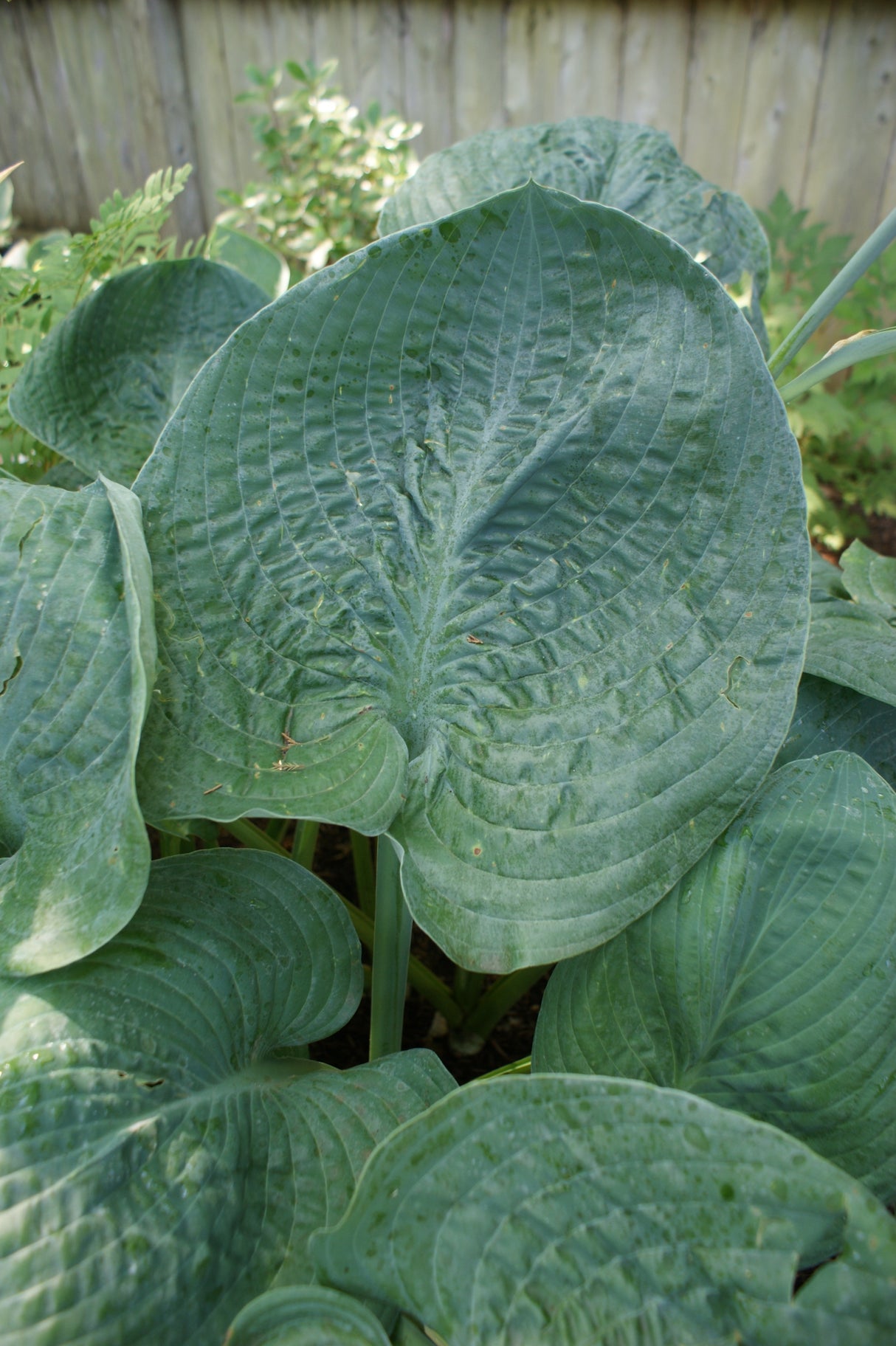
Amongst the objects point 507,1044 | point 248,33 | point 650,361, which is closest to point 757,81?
point 248,33

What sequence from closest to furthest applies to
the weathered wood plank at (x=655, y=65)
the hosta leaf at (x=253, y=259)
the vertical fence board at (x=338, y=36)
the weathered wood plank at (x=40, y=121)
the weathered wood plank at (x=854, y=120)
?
1. the hosta leaf at (x=253, y=259)
2. the weathered wood plank at (x=854, y=120)
3. the weathered wood plank at (x=655, y=65)
4. the vertical fence board at (x=338, y=36)
5. the weathered wood plank at (x=40, y=121)

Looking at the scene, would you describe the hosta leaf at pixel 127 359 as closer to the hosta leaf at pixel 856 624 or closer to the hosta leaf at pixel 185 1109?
the hosta leaf at pixel 185 1109

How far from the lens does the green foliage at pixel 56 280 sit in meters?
1.00

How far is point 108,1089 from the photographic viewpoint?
1.77 ft

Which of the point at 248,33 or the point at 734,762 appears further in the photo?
the point at 248,33

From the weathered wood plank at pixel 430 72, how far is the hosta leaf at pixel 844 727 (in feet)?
9.16

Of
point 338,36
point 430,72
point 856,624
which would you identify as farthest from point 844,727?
point 338,36

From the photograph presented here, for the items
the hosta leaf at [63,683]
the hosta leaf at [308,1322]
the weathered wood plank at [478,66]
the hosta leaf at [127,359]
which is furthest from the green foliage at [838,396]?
the hosta leaf at [308,1322]

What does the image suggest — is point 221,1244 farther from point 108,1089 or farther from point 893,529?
point 893,529

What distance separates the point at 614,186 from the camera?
40.0 inches

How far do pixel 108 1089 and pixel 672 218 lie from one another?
100cm

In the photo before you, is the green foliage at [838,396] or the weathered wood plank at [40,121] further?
the weathered wood plank at [40,121]

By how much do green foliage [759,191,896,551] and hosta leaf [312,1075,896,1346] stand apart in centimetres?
199

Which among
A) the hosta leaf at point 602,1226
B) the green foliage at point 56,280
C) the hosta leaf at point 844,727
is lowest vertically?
the hosta leaf at point 844,727
